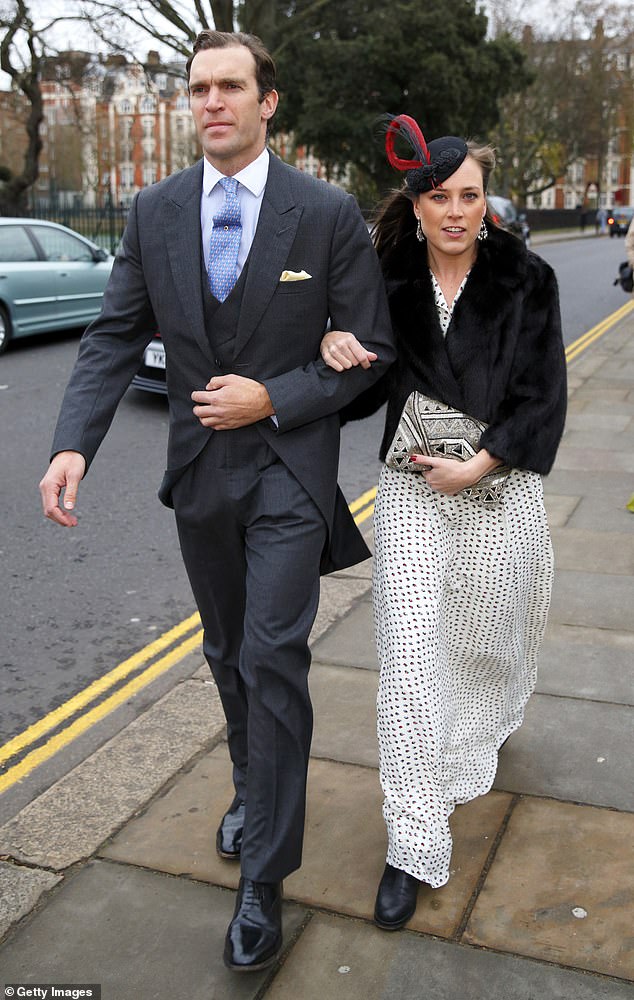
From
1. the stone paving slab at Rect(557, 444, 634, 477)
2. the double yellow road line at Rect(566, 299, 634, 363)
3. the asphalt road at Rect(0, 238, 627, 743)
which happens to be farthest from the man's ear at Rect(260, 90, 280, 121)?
the double yellow road line at Rect(566, 299, 634, 363)

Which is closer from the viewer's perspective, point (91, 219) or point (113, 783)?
point (113, 783)

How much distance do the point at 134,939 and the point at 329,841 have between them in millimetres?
641

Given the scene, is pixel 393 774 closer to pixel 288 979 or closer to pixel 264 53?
pixel 288 979

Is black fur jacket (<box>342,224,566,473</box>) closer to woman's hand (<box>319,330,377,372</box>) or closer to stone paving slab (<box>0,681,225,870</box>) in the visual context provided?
woman's hand (<box>319,330,377,372</box>)

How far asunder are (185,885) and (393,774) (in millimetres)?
600

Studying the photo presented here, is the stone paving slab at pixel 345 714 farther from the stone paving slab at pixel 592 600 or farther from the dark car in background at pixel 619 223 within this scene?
the dark car in background at pixel 619 223

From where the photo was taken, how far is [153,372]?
9672 millimetres

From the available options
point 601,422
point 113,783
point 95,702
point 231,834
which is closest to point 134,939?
point 231,834

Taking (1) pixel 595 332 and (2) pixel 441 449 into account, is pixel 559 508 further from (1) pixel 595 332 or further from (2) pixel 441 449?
(1) pixel 595 332

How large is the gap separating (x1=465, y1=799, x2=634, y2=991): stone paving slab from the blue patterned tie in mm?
1601

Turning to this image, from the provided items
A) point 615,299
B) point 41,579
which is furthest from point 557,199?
point 41,579

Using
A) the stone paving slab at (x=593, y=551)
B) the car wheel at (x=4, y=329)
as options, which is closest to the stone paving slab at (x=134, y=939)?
the stone paving slab at (x=593, y=551)

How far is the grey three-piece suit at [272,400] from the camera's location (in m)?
2.52

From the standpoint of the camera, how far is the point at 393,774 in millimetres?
2715
